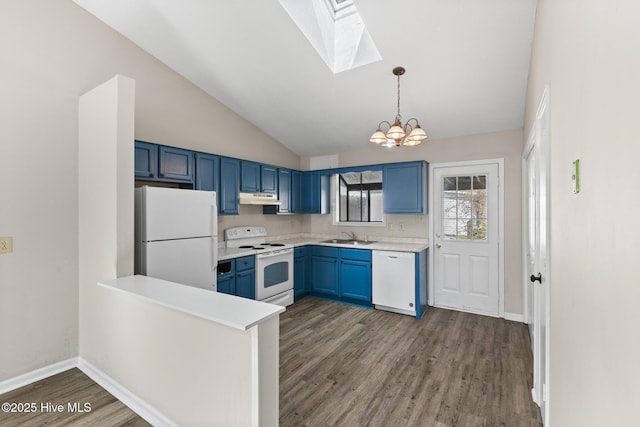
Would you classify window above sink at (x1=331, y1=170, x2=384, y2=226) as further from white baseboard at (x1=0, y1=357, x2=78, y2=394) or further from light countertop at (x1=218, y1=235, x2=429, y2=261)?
white baseboard at (x1=0, y1=357, x2=78, y2=394)

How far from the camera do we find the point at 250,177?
4270 mm

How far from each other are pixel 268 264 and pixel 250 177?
126 centimetres

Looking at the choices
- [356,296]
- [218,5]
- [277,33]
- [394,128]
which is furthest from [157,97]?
[356,296]

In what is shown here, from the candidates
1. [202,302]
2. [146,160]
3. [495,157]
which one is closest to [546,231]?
[202,302]

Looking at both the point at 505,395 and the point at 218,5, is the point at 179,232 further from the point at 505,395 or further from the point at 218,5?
the point at 505,395

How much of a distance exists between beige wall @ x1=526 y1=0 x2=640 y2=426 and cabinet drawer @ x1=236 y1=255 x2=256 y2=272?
10.1ft

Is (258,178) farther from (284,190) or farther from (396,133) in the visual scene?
(396,133)

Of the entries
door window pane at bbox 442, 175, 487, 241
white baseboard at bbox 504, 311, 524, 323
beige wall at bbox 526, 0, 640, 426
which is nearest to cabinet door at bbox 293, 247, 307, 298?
door window pane at bbox 442, 175, 487, 241

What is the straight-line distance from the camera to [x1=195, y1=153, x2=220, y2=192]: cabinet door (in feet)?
11.8

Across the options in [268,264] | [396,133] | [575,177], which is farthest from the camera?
[268,264]

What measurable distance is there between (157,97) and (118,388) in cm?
290

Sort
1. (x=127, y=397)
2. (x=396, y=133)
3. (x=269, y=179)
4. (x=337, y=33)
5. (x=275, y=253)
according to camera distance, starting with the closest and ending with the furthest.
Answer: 1. (x=127, y=397)
2. (x=396, y=133)
3. (x=337, y=33)
4. (x=275, y=253)
5. (x=269, y=179)

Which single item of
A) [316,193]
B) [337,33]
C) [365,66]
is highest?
[337,33]

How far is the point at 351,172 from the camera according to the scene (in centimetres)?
495
